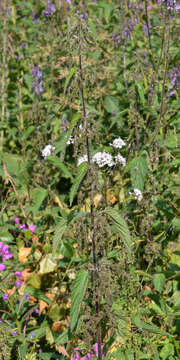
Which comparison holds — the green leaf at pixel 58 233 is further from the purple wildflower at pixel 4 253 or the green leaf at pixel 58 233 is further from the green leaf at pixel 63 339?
the purple wildflower at pixel 4 253

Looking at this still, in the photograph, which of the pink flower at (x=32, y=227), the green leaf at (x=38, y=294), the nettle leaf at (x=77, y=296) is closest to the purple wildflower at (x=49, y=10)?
the pink flower at (x=32, y=227)

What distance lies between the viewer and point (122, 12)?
3.68m

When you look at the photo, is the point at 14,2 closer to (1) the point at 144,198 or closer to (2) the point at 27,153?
(2) the point at 27,153

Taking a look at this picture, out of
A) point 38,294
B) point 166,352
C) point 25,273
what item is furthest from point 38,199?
point 166,352

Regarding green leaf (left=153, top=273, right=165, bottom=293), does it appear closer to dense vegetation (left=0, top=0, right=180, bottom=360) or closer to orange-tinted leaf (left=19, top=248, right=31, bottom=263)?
dense vegetation (left=0, top=0, right=180, bottom=360)

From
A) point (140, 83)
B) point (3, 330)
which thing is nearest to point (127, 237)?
point (3, 330)

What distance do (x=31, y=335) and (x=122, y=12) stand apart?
280cm

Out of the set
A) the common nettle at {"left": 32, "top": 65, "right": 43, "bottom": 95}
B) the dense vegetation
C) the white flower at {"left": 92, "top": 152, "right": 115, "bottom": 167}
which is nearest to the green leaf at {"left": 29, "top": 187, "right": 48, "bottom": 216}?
the dense vegetation

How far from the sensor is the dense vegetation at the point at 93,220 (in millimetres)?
1704

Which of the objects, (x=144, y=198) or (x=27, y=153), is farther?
(x=27, y=153)

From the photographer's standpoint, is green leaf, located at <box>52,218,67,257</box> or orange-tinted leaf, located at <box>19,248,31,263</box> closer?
green leaf, located at <box>52,218,67,257</box>

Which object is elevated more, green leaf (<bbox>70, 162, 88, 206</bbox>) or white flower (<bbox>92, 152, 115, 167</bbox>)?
green leaf (<bbox>70, 162, 88, 206</bbox>)

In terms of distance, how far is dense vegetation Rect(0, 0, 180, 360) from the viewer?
Answer: 5.59ft

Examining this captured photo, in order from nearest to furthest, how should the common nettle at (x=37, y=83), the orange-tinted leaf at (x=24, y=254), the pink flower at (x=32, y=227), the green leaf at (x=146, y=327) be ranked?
the green leaf at (x=146, y=327), the orange-tinted leaf at (x=24, y=254), the pink flower at (x=32, y=227), the common nettle at (x=37, y=83)
